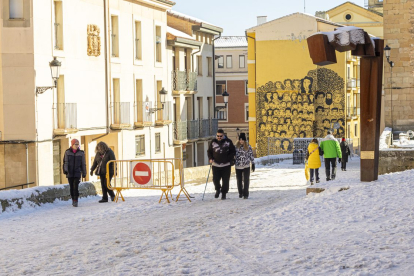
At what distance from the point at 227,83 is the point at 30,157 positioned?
46767 millimetres

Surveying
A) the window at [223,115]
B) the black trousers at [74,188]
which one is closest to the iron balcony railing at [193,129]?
the window at [223,115]

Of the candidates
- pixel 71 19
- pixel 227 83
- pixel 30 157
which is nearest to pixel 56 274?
pixel 30 157

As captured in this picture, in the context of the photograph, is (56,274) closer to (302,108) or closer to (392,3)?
(392,3)

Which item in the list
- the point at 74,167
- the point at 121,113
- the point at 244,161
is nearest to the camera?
the point at 74,167

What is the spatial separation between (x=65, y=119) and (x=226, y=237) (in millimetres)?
21022

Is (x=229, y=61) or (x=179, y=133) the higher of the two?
(x=229, y=61)

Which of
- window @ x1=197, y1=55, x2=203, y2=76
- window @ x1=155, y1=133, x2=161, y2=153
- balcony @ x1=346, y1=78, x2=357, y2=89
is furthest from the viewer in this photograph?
balcony @ x1=346, y1=78, x2=357, y2=89

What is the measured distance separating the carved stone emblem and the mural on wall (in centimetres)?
2031

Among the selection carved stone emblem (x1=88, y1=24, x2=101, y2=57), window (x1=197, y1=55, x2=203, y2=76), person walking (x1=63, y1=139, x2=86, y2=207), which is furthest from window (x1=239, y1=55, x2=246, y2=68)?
person walking (x1=63, y1=139, x2=86, y2=207)

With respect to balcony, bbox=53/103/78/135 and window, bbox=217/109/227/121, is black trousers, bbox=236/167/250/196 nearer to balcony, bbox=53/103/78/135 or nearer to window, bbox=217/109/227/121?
balcony, bbox=53/103/78/135

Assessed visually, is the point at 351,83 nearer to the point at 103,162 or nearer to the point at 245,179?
the point at 245,179

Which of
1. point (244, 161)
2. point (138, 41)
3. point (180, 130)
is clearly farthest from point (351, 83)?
point (244, 161)

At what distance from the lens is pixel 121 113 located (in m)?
36.4

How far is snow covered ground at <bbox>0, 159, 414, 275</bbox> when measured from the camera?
859 cm
